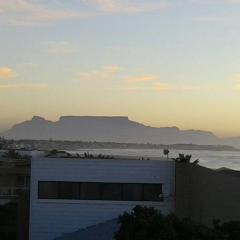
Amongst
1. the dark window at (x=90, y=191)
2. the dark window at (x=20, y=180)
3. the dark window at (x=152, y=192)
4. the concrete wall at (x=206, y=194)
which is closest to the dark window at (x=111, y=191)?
the dark window at (x=90, y=191)

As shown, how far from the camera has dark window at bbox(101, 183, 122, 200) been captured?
90.6 feet

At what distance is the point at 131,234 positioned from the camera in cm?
1360

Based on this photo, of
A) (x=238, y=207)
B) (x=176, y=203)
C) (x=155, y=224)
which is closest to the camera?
(x=155, y=224)

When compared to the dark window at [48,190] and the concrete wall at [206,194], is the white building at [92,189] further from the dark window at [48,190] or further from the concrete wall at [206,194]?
the concrete wall at [206,194]

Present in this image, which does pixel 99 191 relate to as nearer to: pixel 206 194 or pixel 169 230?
pixel 206 194

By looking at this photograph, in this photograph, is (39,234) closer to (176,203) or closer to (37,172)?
(37,172)

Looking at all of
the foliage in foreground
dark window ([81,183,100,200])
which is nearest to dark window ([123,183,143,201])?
dark window ([81,183,100,200])

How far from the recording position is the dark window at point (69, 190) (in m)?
27.6

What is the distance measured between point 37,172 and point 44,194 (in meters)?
1.08

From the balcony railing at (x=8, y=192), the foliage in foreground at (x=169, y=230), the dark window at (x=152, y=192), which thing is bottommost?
the balcony railing at (x=8, y=192)

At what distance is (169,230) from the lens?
1295 cm

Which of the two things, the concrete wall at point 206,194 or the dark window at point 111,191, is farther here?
the dark window at point 111,191

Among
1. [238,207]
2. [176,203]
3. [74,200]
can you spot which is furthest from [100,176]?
[238,207]

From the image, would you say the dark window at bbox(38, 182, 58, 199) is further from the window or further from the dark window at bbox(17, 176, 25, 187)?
the dark window at bbox(17, 176, 25, 187)
